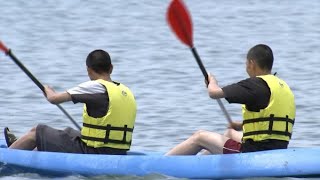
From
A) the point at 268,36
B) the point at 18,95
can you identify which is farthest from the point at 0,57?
the point at 268,36

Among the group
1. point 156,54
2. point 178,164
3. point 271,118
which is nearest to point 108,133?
point 178,164

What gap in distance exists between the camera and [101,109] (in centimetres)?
866

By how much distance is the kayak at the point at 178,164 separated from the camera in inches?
323

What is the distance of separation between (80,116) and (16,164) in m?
3.90

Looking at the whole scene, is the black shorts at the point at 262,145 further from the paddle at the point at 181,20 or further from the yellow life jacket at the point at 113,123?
the yellow life jacket at the point at 113,123

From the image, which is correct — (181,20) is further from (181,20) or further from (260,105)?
(260,105)

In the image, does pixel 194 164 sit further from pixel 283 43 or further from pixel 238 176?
pixel 283 43

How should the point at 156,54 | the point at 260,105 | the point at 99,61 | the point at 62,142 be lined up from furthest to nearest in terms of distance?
the point at 156,54 < the point at 62,142 < the point at 99,61 < the point at 260,105

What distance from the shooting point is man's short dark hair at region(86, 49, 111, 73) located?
863 centimetres

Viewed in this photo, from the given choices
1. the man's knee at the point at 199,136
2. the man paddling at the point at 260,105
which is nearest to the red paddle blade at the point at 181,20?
the man paddling at the point at 260,105

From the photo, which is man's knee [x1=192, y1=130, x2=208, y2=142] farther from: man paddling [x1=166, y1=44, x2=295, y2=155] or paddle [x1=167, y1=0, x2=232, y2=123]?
paddle [x1=167, y1=0, x2=232, y2=123]

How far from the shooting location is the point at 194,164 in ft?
27.7

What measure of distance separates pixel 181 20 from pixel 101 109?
959 mm

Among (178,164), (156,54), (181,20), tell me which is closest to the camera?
(178,164)
